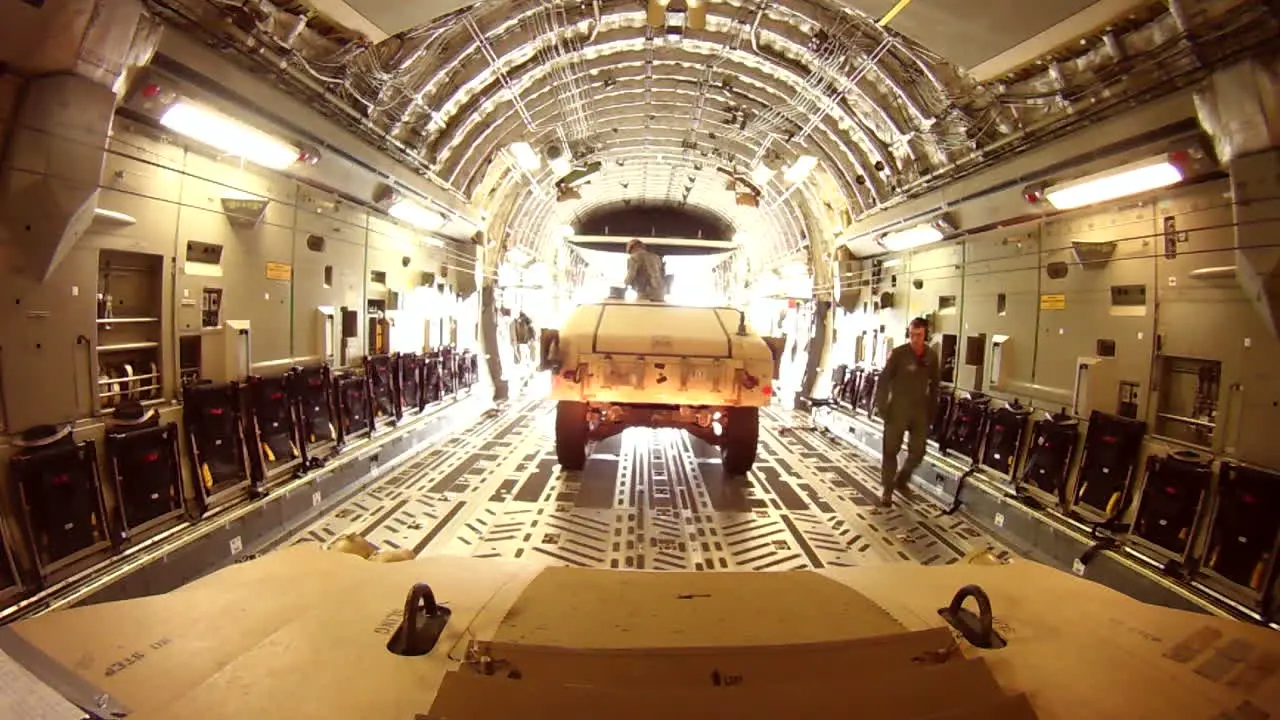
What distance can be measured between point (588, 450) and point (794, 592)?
5990mm

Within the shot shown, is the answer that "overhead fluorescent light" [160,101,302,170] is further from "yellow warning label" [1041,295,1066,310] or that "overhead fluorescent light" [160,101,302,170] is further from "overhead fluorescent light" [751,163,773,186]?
"overhead fluorescent light" [751,163,773,186]

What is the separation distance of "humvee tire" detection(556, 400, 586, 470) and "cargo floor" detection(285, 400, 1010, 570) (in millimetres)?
287

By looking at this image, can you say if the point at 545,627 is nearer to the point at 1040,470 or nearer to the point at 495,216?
the point at 1040,470

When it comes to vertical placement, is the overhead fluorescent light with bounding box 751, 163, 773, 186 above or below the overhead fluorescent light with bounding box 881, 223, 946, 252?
above

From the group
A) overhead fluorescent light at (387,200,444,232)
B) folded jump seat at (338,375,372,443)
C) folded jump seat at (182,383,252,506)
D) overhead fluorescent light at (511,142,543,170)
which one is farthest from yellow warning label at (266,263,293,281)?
overhead fluorescent light at (511,142,543,170)

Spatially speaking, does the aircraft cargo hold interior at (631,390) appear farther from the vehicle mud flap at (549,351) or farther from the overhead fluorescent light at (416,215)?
the vehicle mud flap at (549,351)

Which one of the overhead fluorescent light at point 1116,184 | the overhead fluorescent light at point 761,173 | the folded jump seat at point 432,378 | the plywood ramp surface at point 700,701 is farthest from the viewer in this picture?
the overhead fluorescent light at point 761,173

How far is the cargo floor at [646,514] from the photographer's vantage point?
4.54 metres

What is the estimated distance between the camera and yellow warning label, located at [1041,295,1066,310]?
5.48 meters

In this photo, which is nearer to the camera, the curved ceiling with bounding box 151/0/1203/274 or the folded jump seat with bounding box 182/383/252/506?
the folded jump seat with bounding box 182/383/252/506

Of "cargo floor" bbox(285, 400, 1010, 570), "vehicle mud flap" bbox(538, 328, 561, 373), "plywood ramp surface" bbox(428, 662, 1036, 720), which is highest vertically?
"vehicle mud flap" bbox(538, 328, 561, 373)

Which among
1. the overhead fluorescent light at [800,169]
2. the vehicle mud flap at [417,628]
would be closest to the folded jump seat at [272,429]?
the vehicle mud flap at [417,628]

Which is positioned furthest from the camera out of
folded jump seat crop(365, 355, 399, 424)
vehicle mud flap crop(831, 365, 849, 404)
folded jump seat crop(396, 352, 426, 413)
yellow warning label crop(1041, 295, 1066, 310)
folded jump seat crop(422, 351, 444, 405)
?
vehicle mud flap crop(831, 365, 849, 404)

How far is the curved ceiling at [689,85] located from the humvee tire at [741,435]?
12.9 ft
